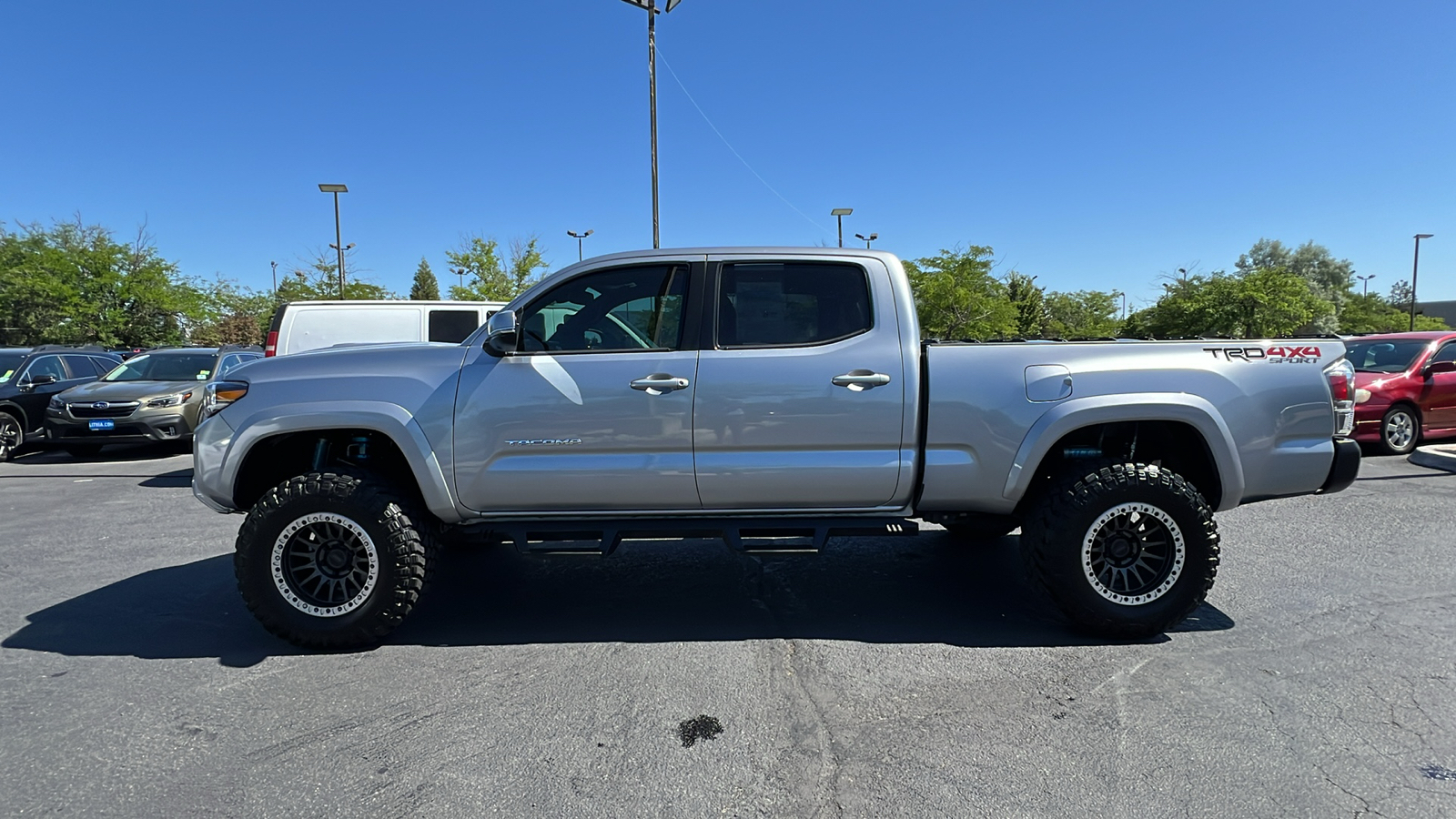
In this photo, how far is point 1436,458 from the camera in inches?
344

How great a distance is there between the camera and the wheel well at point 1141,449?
404 centimetres

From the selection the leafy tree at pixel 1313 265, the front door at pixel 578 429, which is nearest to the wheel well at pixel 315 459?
the front door at pixel 578 429

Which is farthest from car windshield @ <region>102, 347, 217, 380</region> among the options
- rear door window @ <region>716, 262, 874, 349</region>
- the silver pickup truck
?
rear door window @ <region>716, 262, 874, 349</region>

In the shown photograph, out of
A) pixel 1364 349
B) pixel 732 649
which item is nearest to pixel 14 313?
pixel 732 649

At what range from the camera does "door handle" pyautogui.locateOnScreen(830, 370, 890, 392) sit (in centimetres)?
382

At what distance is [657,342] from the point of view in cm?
403

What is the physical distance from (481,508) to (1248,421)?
3898 millimetres

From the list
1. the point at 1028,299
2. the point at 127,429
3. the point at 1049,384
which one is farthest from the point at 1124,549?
the point at 1028,299

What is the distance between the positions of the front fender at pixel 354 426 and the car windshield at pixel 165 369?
9413 millimetres

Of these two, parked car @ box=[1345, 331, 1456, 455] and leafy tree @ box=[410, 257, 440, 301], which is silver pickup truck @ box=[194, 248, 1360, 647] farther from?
leafy tree @ box=[410, 257, 440, 301]

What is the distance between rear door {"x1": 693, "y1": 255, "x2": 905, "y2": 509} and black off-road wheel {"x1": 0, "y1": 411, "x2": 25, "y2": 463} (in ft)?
41.5

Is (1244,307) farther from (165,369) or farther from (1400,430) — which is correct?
(165,369)

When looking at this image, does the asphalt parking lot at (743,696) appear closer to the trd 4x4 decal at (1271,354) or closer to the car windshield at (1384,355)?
the trd 4x4 decal at (1271,354)

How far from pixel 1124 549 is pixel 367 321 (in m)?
8.55
